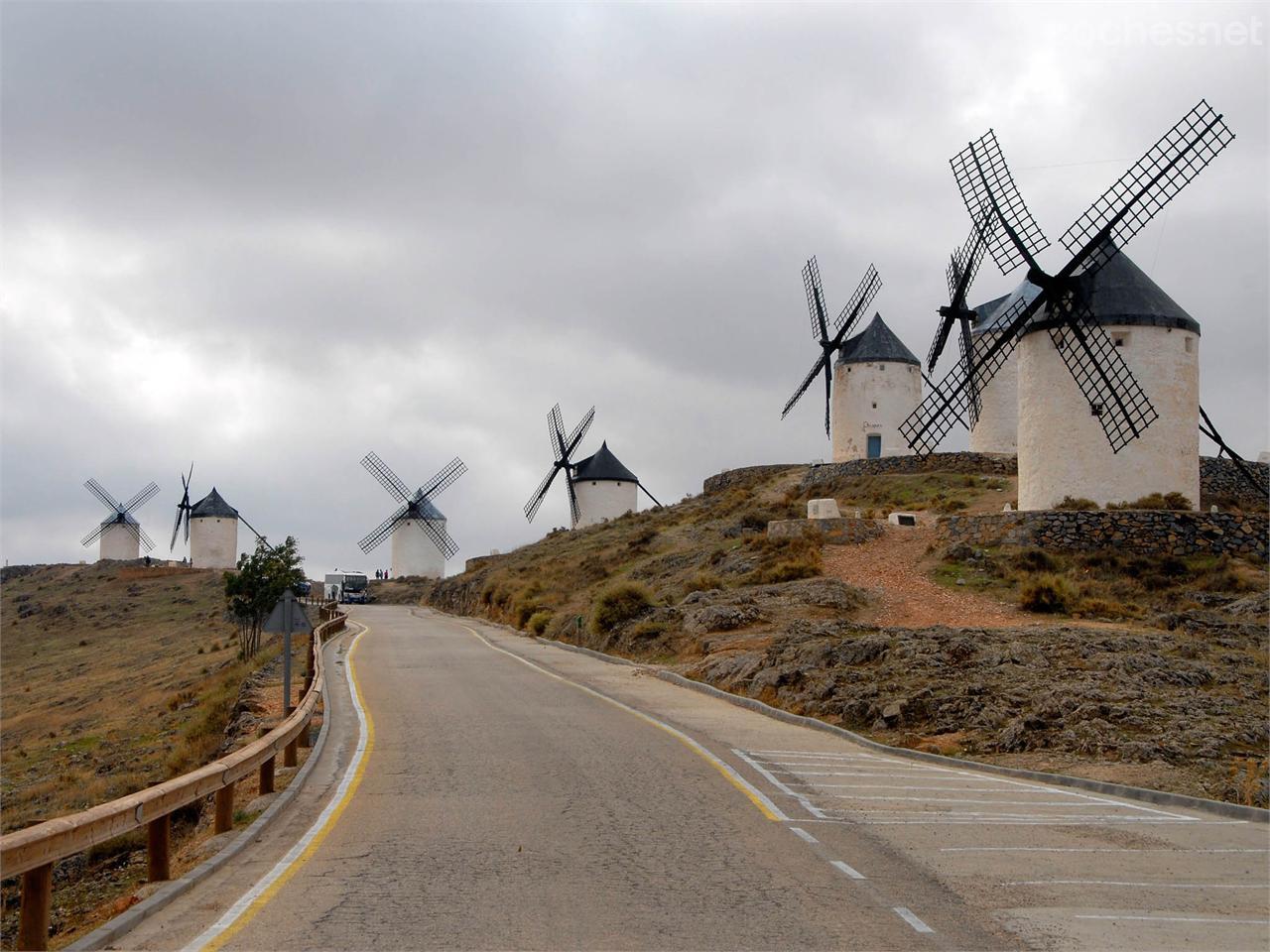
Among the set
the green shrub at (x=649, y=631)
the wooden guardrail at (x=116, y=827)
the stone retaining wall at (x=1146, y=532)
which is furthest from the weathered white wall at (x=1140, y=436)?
the wooden guardrail at (x=116, y=827)

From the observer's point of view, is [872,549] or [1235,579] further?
[872,549]

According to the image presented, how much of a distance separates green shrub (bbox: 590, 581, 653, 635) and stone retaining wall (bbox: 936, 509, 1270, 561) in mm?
11065

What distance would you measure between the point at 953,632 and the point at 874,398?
3743 centimetres

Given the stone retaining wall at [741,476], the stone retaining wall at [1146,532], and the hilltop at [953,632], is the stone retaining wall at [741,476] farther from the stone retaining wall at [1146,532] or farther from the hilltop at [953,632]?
the stone retaining wall at [1146,532]

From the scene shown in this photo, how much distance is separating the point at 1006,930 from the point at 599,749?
9.29m

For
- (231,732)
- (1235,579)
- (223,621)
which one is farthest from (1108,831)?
(223,621)

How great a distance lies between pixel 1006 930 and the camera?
8.82 m

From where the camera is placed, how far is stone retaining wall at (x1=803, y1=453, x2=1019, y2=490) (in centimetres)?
5512

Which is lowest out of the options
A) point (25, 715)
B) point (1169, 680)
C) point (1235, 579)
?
point (25, 715)

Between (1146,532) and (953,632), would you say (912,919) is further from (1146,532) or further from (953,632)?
(1146,532)

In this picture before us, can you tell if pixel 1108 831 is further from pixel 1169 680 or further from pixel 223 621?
pixel 223 621

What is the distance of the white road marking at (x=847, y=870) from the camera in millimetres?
10282

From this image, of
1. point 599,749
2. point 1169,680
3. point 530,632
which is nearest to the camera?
point 599,749

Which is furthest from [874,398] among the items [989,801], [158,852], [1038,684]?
[158,852]
